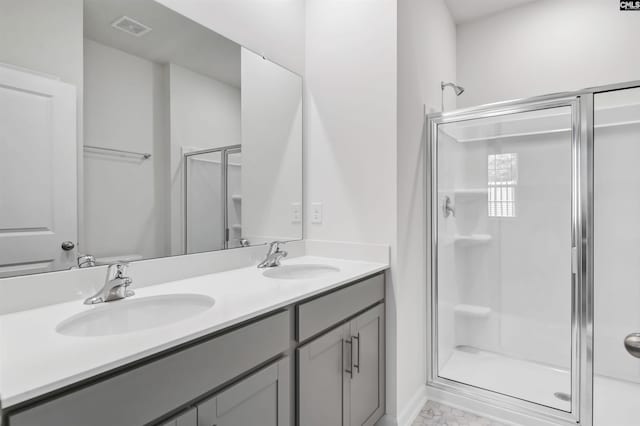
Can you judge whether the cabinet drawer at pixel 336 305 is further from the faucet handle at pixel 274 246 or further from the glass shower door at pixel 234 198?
the glass shower door at pixel 234 198

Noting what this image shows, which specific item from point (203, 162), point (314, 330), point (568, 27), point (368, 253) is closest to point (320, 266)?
point (368, 253)

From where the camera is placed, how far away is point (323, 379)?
1.37 meters

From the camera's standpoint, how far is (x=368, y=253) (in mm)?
1903

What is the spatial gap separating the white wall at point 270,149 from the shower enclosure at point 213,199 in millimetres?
64

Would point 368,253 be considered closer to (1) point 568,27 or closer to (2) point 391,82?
(2) point 391,82

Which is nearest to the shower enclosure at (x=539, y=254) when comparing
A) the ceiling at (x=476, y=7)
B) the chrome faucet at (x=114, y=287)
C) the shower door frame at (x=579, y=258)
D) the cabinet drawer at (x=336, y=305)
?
the shower door frame at (x=579, y=258)

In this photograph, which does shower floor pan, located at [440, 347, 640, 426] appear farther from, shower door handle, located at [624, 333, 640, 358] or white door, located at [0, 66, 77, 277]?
white door, located at [0, 66, 77, 277]

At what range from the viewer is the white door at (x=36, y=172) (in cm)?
103

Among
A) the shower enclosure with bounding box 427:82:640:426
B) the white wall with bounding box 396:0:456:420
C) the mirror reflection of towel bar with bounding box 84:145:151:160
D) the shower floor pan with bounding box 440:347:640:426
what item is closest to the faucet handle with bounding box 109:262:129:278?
the mirror reflection of towel bar with bounding box 84:145:151:160

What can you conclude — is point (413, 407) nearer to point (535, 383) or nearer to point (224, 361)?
point (535, 383)

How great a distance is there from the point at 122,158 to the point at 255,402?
3.31 feet

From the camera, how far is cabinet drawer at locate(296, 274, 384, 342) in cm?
127

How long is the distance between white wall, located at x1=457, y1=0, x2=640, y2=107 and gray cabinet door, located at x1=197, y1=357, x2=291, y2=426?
8.68 feet

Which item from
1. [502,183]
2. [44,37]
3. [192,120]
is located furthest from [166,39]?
[502,183]
